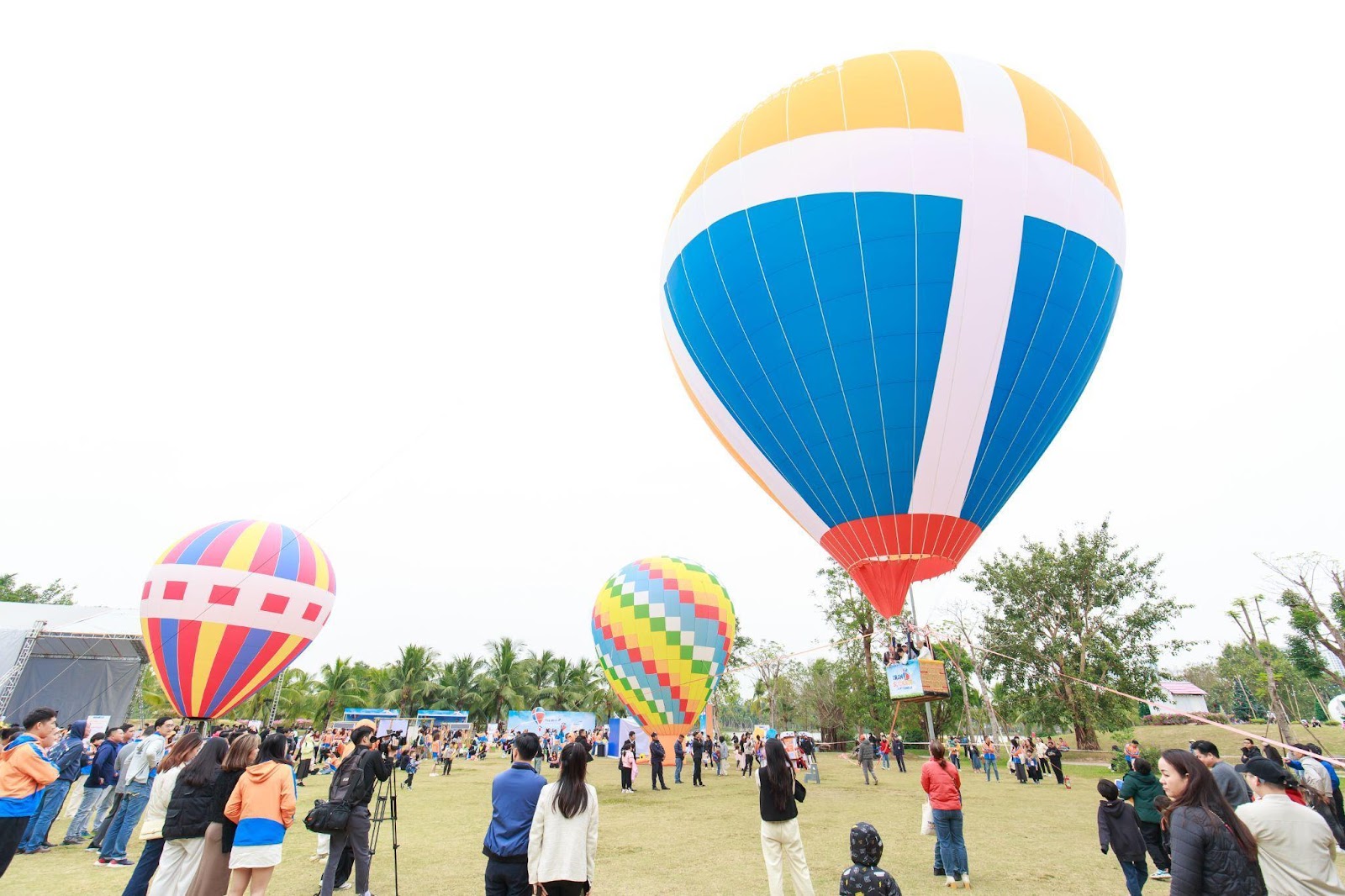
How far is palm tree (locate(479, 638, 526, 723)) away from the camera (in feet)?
160

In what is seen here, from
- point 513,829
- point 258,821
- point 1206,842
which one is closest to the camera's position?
point 1206,842

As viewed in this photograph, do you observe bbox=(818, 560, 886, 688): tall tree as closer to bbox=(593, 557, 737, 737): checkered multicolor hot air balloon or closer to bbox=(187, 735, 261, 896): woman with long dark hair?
bbox=(593, 557, 737, 737): checkered multicolor hot air balloon

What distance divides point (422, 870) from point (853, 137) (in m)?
10.9

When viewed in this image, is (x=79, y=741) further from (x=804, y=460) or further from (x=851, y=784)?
(x=851, y=784)

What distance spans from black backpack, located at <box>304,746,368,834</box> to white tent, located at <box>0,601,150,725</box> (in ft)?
81.5

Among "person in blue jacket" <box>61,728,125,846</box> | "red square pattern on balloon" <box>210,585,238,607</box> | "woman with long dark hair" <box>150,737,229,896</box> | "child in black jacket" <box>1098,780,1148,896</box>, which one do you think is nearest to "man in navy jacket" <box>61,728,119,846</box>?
"person in blue jacket" <box>61,728,125,846</box>

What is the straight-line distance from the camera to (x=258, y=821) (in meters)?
4.49

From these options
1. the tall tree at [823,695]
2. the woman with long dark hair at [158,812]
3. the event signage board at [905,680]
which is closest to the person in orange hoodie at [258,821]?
the woman with long dark hair at [158,812]

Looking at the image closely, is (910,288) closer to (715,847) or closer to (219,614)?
(715,847)

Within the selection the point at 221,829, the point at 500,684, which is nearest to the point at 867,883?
the point at 221,829

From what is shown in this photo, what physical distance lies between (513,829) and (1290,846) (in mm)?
3934

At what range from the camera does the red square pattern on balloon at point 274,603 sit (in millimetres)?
17094

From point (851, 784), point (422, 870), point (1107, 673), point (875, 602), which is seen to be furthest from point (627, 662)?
point (1107, 673)

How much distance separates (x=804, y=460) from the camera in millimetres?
10766
